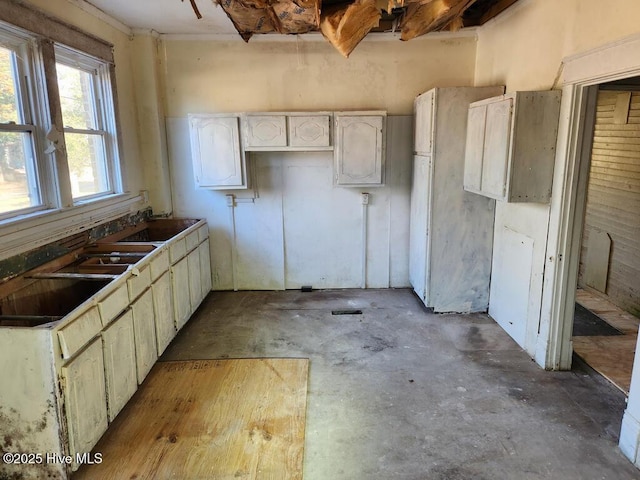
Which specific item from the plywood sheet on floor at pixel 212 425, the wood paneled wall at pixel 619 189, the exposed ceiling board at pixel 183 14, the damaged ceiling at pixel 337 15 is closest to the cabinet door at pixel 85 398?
the plywood sheet on floor at pixel 212 425

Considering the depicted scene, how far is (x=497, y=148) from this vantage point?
10.7ft

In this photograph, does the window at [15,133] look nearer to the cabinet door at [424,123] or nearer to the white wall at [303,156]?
the white wall at [303,156]

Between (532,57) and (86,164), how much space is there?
3.87 metres

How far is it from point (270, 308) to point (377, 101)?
256 centimetres

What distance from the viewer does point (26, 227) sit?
278 cm

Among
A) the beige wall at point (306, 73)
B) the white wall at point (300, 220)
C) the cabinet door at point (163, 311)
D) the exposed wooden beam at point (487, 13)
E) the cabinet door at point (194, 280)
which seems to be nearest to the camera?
the cabinet door at point (163, 311)

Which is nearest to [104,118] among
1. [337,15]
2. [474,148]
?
[337,15]

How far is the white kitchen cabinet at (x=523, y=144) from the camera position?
302 cm

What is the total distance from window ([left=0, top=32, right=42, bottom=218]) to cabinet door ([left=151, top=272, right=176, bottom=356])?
1048mm

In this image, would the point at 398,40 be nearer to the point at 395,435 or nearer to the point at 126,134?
the point at 126,134

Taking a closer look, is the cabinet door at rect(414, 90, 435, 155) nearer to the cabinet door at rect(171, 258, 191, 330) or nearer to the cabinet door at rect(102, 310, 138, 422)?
the cabinet door at rect(171, 258, 191, 330)

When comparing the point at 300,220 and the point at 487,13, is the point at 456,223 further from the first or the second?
the point at 487,13

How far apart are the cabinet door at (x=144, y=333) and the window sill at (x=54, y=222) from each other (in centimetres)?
79

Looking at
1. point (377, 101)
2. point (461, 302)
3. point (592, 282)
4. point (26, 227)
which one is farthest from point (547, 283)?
point (26, 227)
